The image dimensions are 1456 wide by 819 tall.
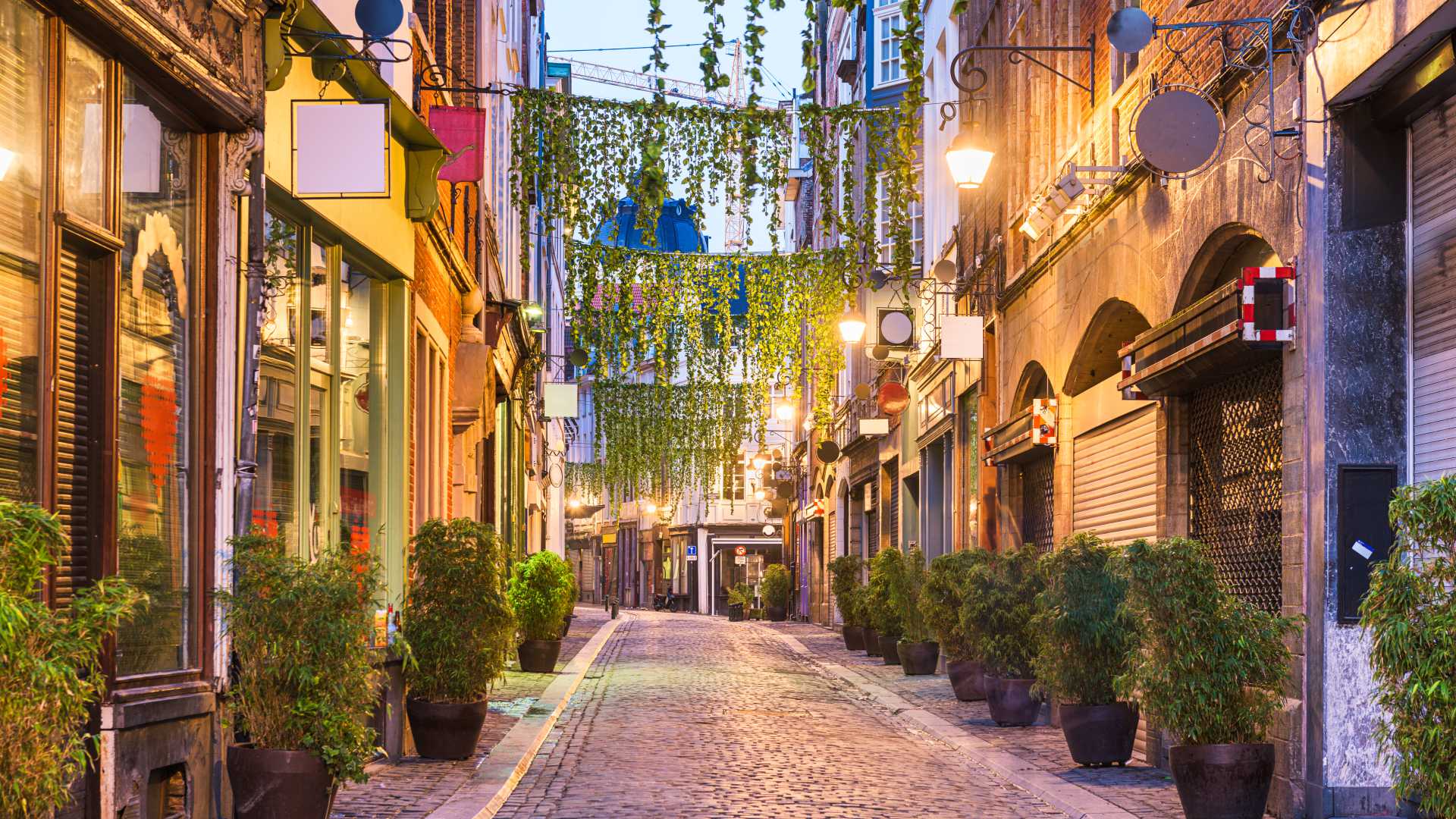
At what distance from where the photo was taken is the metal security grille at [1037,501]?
1972 cm

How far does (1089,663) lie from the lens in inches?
489

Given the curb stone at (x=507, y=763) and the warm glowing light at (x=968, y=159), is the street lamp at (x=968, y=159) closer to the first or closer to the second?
the warm glowing light at (x=968, y=159)

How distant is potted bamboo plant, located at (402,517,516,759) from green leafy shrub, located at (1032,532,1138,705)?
13.1ft

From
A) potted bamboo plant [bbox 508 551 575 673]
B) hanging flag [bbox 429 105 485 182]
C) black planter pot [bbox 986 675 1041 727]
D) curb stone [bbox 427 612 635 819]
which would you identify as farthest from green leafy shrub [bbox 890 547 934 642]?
hanging flag [bbox 429 105 485 182]

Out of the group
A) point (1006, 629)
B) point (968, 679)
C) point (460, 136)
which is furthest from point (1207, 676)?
point (460, 136)

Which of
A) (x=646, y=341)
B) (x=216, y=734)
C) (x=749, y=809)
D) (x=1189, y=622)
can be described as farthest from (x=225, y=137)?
(x=646, y=341)

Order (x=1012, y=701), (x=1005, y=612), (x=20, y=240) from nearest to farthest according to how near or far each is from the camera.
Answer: (x=20, y=240) → (x=1012, y=701) → (x=1005, y=612)

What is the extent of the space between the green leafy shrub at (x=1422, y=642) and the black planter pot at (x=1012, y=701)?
30.0ft

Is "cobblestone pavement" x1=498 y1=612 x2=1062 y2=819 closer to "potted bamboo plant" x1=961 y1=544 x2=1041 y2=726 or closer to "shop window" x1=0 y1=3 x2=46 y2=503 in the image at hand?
"potted bamboo plant" x1=961 y1=544 x2=1041 y2=726

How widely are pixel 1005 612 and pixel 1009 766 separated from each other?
11.2 ft

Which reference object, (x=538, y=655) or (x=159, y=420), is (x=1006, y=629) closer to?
(x=538, y=655)

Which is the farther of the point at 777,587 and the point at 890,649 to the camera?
the point at 777,587

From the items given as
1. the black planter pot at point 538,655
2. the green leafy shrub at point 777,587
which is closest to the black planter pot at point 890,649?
the black planter pot at point 538,655

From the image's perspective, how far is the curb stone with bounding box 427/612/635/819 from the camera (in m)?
9.98
